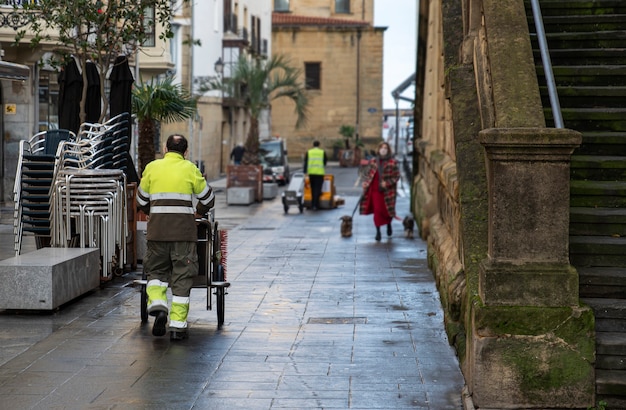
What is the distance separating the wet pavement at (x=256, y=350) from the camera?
24.0ft

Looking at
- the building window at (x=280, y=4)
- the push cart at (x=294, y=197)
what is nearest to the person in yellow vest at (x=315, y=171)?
the push cart at (x=294, y=197)

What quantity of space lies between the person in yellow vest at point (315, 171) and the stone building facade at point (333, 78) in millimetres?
42147

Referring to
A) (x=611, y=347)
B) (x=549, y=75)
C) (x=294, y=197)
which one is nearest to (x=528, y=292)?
(x=611, y=347)

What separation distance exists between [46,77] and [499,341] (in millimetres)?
22738

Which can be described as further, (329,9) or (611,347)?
(329,9)

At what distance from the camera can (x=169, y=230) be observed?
9359mm

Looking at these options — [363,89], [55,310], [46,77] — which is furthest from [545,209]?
[363,89]

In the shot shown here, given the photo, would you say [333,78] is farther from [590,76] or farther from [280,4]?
[590,76]

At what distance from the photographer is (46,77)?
2806 cm

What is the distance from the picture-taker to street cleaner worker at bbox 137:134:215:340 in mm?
9344

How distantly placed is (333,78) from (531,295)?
210ft

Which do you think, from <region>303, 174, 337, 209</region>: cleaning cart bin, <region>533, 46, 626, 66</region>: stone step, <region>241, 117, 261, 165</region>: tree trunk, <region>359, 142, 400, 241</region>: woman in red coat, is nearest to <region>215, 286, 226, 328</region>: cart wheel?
<region>533, 46, 626, 66</region>: stone step

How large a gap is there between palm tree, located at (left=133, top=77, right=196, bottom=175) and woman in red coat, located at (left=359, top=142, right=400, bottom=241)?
316 centimetres

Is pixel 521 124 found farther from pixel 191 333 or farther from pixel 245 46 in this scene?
pixel 245 46
